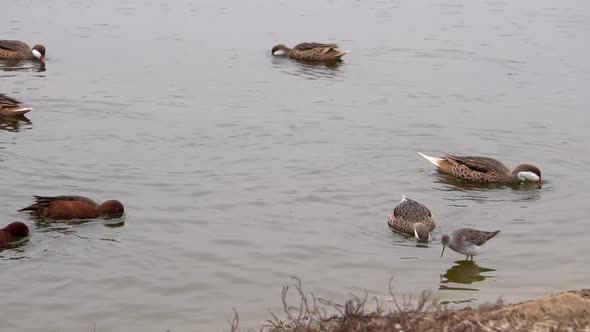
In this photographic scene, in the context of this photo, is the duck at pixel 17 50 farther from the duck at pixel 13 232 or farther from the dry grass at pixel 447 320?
the dry grass at pixel 447 320

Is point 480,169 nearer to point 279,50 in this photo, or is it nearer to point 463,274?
point 463,274

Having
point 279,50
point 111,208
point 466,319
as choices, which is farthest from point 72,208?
point 279,50

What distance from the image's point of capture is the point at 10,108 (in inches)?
692

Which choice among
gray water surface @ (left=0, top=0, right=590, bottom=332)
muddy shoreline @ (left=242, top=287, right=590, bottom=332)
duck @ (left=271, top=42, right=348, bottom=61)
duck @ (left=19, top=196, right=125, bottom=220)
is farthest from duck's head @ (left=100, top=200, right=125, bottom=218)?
duck @ (left=271, top=42, right=348, bottom=61)

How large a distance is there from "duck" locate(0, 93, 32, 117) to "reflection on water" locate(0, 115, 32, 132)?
11 cm

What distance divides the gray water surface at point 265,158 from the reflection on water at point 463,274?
0.03m

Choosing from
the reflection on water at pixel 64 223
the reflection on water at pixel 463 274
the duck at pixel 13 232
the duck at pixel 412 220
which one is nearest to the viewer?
the reflection on water at pixel 463 274

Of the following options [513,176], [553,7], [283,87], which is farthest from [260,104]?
[553,7]

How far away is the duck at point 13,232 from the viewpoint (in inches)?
439

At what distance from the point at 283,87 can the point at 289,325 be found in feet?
43.2

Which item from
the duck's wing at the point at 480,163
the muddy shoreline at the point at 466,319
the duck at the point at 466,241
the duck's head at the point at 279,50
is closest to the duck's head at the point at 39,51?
the duck's head at the point at 279,50

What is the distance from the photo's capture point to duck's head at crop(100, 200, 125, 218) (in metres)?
12.3

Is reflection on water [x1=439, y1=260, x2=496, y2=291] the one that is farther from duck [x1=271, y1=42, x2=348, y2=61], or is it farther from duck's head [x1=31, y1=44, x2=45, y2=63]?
duck's head [x1=31, y1=44, x2=45, y2=63]

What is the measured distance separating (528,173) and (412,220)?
11.6ft
